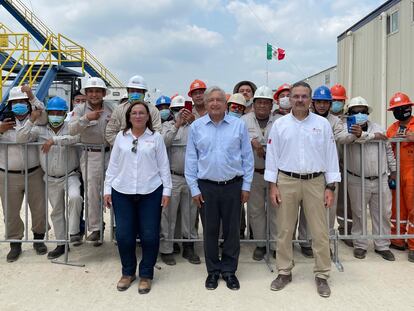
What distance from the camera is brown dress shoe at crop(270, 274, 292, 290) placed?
12.8 feet

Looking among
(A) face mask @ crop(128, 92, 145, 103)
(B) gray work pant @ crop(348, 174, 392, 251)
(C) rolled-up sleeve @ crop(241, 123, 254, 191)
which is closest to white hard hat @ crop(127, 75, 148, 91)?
(A) face mask @ crop(128, 92, 145, 103)

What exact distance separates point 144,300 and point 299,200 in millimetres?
1846

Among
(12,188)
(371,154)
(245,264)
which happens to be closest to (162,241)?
(245,264)

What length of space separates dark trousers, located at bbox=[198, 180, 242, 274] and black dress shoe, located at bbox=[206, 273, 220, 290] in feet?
0.13

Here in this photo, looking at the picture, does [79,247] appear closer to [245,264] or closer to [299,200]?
[245,264]

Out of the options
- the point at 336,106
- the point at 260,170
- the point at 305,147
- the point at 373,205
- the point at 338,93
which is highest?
the point at 338,93

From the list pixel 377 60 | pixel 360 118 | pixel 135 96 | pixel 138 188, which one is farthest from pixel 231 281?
pixel 377 60

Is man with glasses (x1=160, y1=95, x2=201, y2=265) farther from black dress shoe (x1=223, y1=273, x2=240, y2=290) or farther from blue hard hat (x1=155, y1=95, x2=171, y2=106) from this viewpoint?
blue hard hat (x1=155, y1=95, x2=171, y2=106)

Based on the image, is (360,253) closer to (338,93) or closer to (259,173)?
(259,173)

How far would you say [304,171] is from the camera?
12.4 feet

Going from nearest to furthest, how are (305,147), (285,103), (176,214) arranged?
(305,147) → (176,214) → (285,103)

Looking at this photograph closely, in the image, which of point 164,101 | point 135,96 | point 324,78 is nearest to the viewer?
point 135,96

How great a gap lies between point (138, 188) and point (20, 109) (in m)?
1.98

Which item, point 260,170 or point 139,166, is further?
point 260,170
